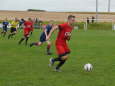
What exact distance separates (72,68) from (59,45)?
1.47 metres

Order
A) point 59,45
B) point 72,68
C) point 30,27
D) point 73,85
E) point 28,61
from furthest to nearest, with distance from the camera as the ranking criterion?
point 30,27, point 28,61, point 72,68, point 59,45, point 73,85

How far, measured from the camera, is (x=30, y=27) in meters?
24.1

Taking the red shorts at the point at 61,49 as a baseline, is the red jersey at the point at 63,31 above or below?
above

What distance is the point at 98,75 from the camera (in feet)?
38.8

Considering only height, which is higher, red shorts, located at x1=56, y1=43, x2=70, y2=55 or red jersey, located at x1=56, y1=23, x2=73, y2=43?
red jersey, located at x1=56, y1=23, x2=73, y2=43

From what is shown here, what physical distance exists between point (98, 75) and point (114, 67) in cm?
205

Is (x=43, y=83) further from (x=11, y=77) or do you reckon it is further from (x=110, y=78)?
(x=110, y=78)

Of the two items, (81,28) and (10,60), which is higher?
(10,60)

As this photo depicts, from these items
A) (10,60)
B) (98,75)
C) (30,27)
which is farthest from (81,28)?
(98,75)

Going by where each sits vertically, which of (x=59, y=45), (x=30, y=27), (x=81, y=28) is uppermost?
(x=59, y=45)

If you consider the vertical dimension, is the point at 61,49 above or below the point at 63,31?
below

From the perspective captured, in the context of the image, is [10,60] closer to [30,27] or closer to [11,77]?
[11,77]

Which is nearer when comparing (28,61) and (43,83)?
(43,83)

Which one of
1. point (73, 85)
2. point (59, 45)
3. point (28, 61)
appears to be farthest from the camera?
→ point (28, 61)
